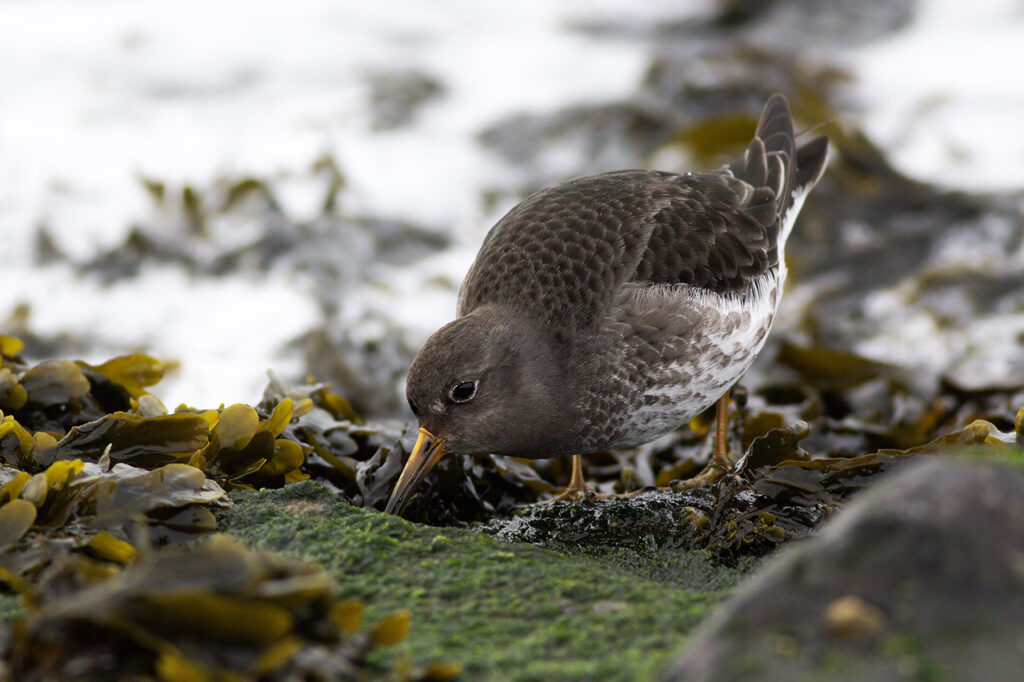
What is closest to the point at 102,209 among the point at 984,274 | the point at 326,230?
the point at 326,230

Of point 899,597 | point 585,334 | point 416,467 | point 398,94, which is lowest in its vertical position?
point 416,467

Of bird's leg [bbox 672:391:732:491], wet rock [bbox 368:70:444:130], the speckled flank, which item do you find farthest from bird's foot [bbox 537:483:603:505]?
wet rock [bbox 368:70:444:130]

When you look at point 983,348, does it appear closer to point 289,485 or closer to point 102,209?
point 289,485

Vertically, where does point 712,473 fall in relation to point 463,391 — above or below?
below

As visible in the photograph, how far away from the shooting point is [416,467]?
3.35 m

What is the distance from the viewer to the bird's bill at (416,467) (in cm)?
325

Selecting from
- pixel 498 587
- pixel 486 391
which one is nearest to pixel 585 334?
pixel 486 391

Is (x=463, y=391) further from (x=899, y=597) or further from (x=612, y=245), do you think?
(x=899, y=597)

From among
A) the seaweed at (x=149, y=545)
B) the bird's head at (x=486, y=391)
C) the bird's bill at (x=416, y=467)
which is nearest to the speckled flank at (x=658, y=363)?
the bird's head at (x=486, y=391)

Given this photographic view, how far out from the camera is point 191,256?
705cm

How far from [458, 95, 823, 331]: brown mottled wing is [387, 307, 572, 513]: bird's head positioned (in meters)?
0.15

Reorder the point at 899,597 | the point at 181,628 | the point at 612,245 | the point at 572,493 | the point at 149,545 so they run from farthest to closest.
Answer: the point at 572,493
the point at 612,245
the point at 149,545
the point at 181,628
the point at 899,597

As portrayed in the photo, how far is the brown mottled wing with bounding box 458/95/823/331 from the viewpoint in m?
3.64

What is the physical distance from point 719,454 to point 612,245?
1.06 meters
